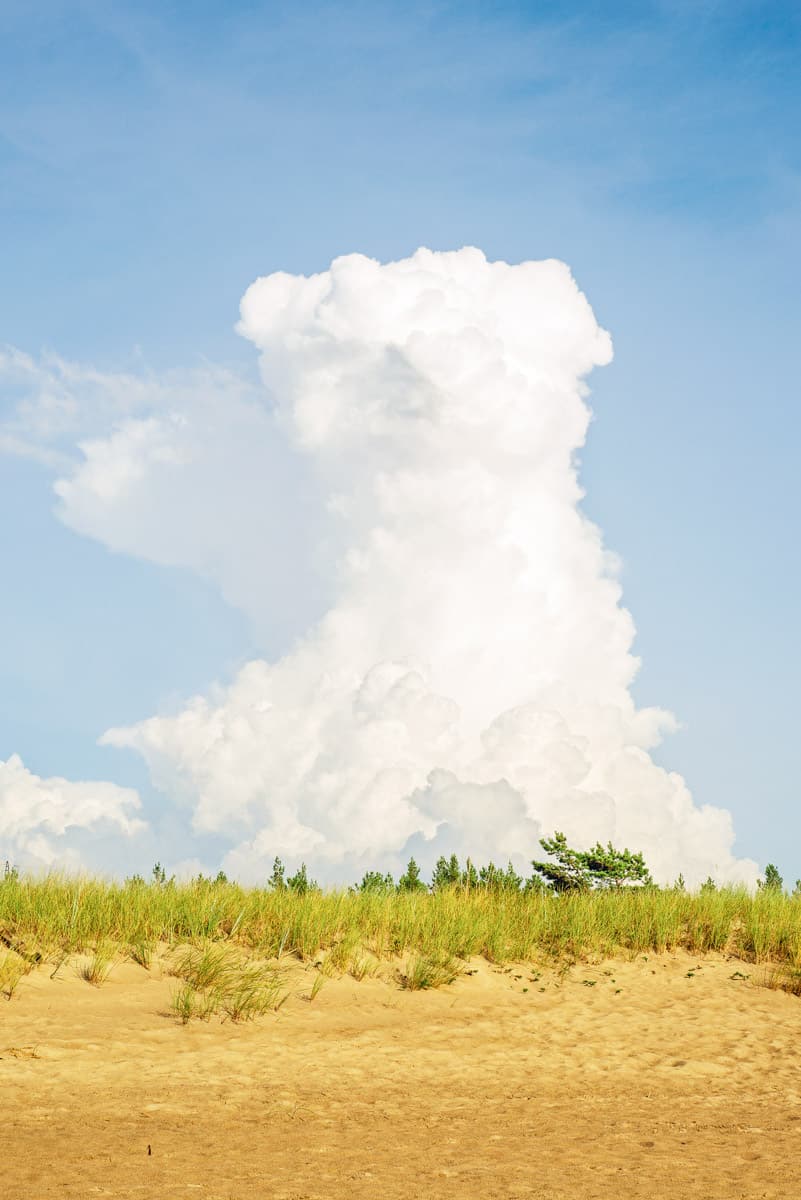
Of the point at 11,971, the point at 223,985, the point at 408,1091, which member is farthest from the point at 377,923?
the point at 408,1091

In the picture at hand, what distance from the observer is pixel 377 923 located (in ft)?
51.1

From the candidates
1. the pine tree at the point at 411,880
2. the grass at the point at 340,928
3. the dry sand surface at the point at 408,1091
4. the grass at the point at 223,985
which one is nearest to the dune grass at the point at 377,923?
the grass at the point at 340,928

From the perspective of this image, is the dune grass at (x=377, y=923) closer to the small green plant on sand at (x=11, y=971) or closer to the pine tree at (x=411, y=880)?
the small green plant on sand at (x=11, y=971)

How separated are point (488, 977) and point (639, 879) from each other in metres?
10.2

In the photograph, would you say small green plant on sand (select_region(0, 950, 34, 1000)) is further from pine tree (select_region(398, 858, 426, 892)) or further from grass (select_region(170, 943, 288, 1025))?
pine tree (select_region(398, 858, 426, 892))

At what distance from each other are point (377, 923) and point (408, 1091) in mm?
5736

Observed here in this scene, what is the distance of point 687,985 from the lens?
50.3 ft

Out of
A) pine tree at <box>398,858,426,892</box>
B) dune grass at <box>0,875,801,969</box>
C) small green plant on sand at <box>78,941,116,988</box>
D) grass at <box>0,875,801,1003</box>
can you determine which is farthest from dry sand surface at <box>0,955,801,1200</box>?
pine tree at <box>398,858,426,892</box>

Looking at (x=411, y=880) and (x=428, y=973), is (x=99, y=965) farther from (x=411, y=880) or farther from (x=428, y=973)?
(x=411, y=880)

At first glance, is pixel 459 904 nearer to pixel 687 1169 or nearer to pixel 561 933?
pixel 561 933

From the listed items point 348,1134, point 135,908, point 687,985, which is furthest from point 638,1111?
point 135,908

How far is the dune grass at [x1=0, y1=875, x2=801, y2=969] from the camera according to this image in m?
13.9

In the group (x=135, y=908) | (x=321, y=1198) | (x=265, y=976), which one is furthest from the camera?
(x=135, y=908)

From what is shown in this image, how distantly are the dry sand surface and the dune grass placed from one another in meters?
0.58
